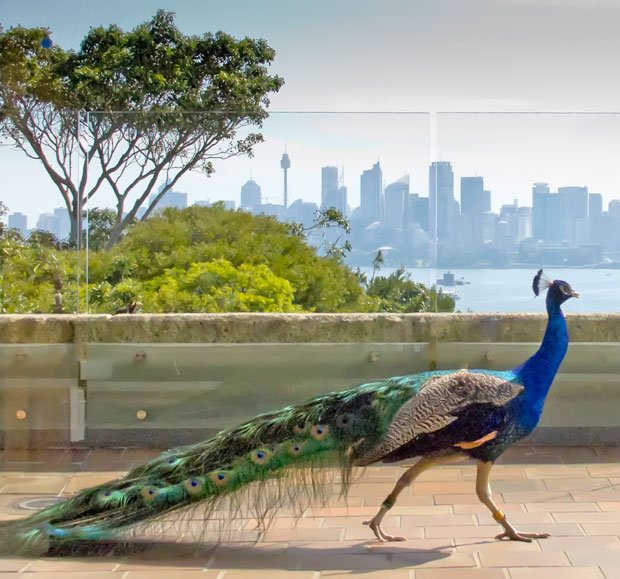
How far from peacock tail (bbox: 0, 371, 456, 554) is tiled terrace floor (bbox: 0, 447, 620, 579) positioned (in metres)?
0.07

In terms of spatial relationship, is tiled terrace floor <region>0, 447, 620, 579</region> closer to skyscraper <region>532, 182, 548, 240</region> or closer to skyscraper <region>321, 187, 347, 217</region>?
skyscraper <region>532, 182, 548, 240</region>

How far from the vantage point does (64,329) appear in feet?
8.49

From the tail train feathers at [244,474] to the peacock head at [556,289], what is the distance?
0.52m

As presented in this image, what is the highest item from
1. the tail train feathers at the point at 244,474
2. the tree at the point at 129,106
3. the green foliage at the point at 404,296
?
the tree at the point at 129,106

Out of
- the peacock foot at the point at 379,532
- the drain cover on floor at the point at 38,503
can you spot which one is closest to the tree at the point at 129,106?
the drain cover on floor at the point at 38,503

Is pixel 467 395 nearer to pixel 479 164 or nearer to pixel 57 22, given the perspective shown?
pixel 479 164


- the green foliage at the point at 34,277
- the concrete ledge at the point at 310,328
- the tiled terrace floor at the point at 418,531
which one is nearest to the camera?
the tiled terrace floor at the point at 418,531

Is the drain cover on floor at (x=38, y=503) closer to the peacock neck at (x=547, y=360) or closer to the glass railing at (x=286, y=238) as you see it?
the glass railing at (x=286, y=238)

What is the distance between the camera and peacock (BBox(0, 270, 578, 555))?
2.33m

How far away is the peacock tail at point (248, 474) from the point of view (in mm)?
2404

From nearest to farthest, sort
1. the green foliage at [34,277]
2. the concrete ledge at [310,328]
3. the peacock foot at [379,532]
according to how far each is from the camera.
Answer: the peacock foot at [379,532] → the concrete ledge at [310,328] → the green foliage at [34,277]

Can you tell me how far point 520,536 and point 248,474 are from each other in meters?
0.86

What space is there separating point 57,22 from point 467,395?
1815mm

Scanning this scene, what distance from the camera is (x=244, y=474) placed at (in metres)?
2.44
